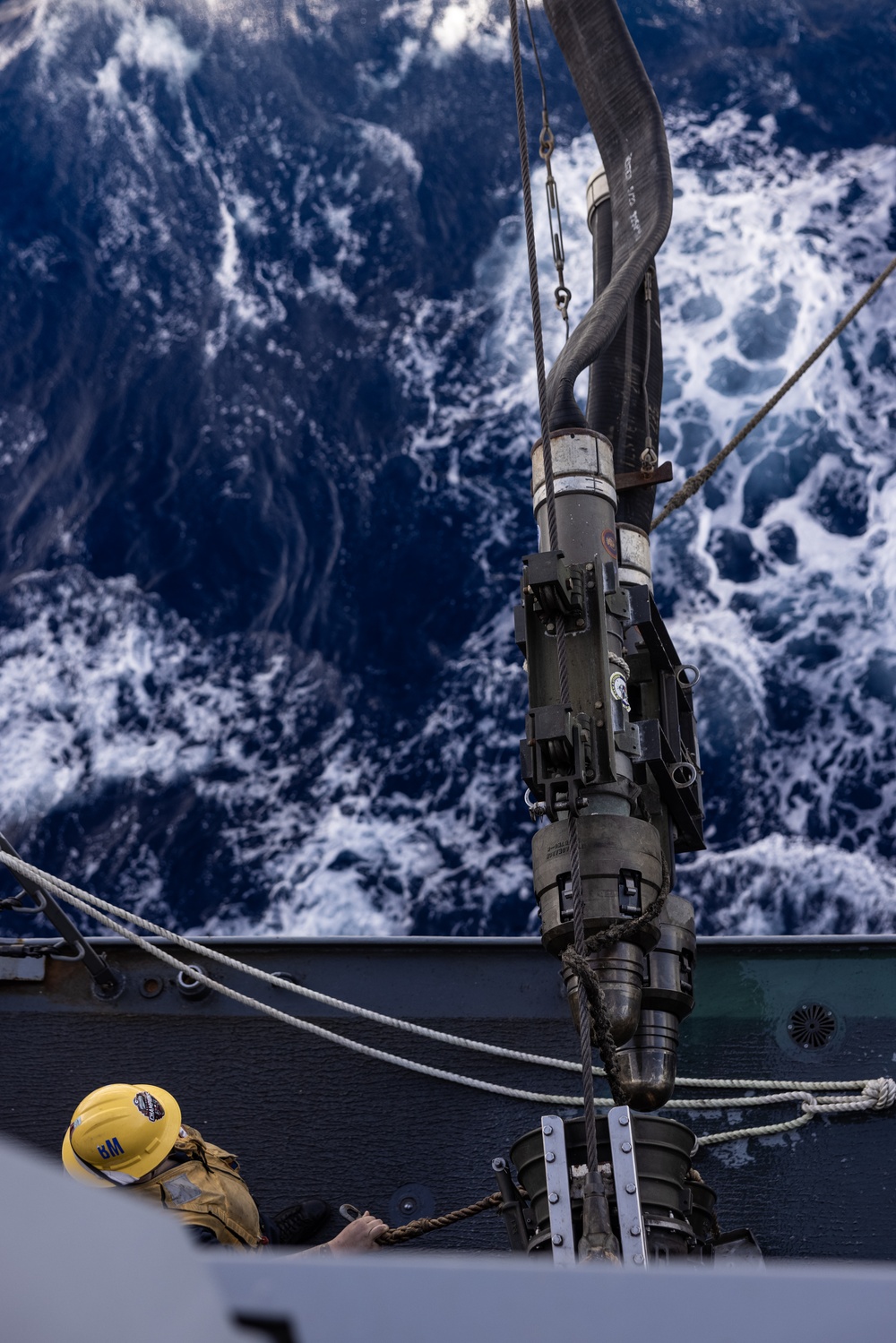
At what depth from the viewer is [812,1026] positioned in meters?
5.66

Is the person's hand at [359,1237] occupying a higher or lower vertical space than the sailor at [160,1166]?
lower

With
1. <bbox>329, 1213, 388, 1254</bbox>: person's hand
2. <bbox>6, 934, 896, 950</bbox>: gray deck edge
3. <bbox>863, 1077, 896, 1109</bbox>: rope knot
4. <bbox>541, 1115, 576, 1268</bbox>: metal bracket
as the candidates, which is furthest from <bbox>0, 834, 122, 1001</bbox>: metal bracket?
<bbox>863, 1077, 896, 1109</bbox>: rope knot

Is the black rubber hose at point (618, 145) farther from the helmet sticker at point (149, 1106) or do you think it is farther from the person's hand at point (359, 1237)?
the person's hand at point (359, 1237)

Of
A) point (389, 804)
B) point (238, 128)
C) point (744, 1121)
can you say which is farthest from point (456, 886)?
point (238, 128)

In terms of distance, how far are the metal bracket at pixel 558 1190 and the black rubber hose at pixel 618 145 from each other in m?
3.32

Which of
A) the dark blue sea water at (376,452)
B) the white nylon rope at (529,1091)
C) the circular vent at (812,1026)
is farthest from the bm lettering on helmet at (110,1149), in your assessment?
the dark blue sea water at (376,452)

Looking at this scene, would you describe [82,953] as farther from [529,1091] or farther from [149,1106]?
[529,1091]

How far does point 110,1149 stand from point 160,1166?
0.19 metres

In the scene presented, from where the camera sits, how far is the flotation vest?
422 cm

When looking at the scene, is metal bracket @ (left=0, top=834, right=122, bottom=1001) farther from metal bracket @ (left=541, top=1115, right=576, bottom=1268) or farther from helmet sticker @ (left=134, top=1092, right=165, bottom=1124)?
metal bracket @ (left=541, top=1115, right=576, bottom=1268)

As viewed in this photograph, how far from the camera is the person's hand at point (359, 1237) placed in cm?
432

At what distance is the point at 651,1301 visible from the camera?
1.06 meters

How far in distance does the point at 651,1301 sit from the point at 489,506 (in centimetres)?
1289

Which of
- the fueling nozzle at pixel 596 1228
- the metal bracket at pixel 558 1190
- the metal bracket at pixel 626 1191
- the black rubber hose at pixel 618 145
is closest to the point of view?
the fueling nozzle at pixel 596 1228
